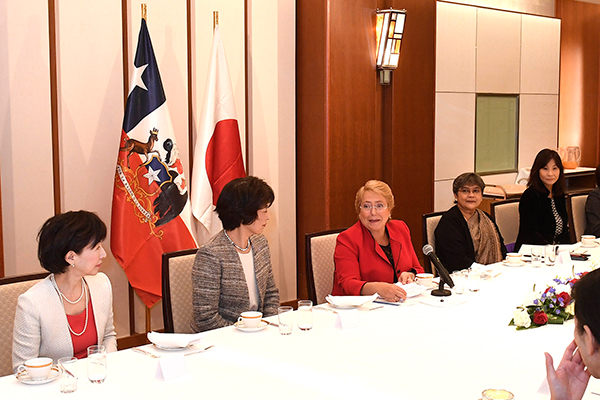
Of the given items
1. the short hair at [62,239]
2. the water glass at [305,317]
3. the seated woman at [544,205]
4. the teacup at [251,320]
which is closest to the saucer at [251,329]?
the teacup at [251,320]

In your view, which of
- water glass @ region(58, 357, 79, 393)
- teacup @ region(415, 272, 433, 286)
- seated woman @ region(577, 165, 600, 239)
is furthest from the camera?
seated woman @ region(577, 165, 600, 239)

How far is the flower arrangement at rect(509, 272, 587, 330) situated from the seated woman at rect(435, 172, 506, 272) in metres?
1.45

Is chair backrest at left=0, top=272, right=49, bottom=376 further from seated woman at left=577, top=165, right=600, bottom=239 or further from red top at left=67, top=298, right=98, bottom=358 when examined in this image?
seated woman at left=577, top=165, right=600, bottom=239

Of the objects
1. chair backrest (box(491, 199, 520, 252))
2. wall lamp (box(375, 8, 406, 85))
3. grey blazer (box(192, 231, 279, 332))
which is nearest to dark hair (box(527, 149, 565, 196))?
chair backrest (box(491, 199, 520, 252))

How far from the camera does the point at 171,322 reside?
3.13 metres

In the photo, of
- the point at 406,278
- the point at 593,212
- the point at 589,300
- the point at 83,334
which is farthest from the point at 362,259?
the point at 593,212

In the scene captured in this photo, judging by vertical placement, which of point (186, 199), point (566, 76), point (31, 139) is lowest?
point (186, 199)

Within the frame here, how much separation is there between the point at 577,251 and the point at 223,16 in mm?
2881

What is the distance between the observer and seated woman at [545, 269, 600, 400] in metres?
1.51

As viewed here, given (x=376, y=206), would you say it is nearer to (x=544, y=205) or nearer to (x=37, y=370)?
(x=37, y=370)

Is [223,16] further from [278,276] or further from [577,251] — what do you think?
[577,251]

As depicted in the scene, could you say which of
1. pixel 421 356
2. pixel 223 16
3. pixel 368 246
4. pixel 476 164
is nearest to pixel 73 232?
pixel 421 356

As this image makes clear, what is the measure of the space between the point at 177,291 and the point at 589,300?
207 centimetres

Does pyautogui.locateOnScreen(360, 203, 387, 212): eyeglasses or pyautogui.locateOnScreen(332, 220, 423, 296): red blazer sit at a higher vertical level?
pyautogui.locateOnScreen(360, 203, 387, 212): eyeglasses
